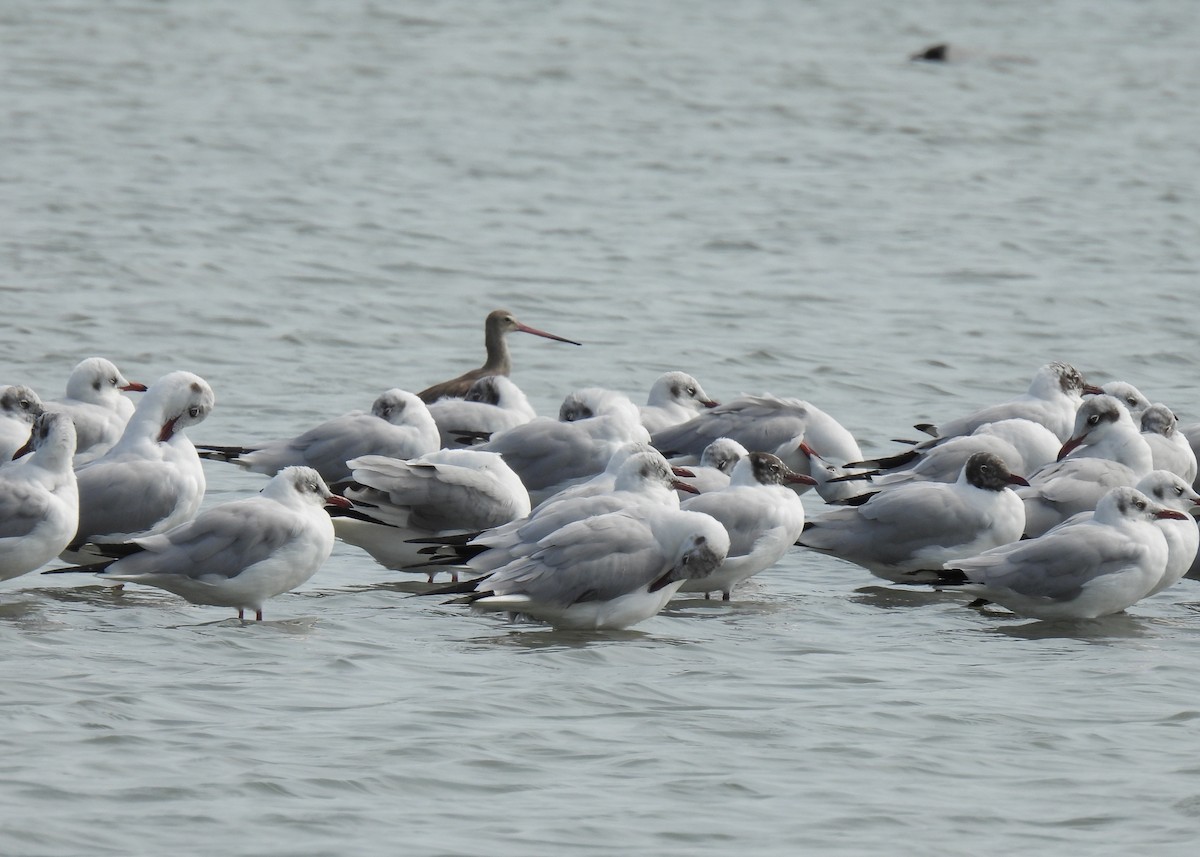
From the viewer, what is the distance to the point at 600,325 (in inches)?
826

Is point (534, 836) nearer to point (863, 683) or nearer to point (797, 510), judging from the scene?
point (863, 683)

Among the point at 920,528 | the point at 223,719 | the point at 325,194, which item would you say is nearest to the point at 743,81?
the point at 325,194

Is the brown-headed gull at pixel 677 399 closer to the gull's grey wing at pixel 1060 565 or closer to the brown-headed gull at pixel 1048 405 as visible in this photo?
the brown-headed gull at pixel 1048 405

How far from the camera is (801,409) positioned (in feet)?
45.8

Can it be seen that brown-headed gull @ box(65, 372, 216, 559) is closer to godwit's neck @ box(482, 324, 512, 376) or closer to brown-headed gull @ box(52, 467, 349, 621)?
brown-headed gull @ box(52, 467, 349, 621)

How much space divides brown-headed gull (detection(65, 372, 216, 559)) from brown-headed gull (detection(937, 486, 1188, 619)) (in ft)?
13.4

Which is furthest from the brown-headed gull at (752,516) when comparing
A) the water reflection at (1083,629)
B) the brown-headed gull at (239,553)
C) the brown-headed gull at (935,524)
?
the brown-headed gull at (239,553)

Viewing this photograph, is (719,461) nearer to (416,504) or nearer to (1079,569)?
(416,504)

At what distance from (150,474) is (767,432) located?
161 inches

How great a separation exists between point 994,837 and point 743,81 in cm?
3097

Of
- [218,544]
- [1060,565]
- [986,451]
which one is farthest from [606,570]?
[986,451]

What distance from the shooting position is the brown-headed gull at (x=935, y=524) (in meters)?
11.7

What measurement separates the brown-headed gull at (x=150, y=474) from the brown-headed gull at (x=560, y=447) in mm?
1920

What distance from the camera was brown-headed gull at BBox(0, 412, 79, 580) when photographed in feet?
34.1
